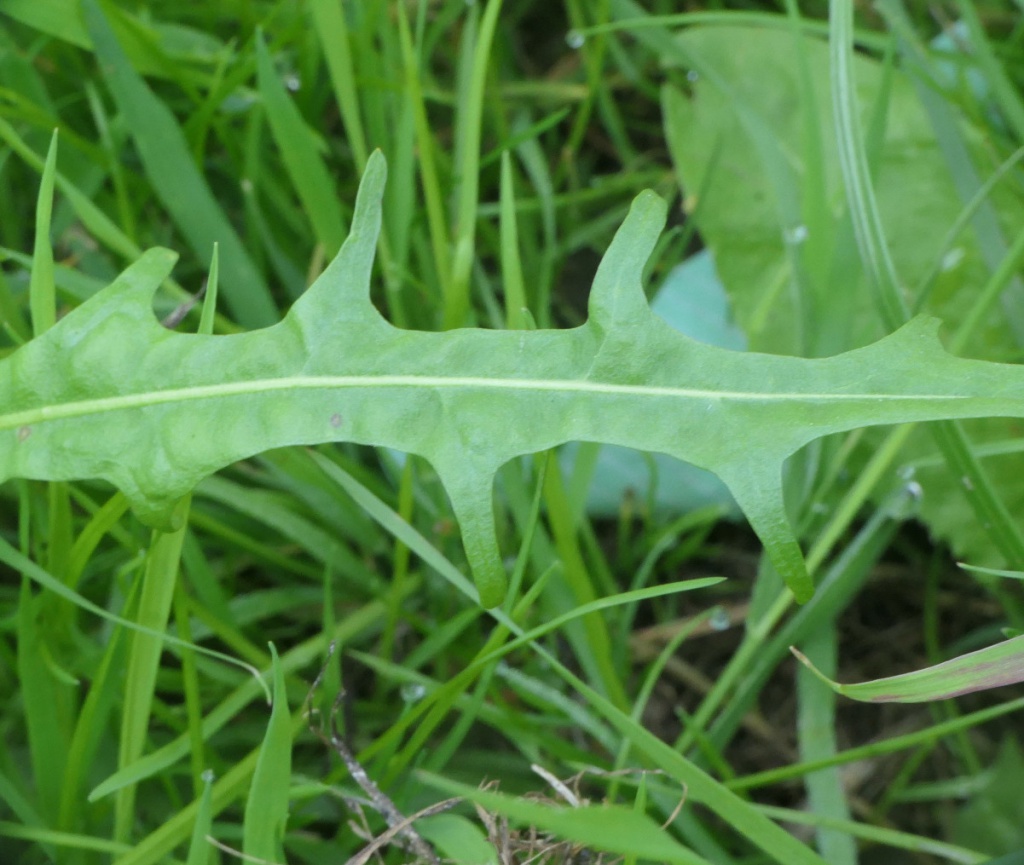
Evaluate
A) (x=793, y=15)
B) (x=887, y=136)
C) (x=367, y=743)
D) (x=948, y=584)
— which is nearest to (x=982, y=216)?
(x=887, y=136)

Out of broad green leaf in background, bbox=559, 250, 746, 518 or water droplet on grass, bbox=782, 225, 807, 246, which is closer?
water droplet on grass, bbox=782, 225, 807, 246

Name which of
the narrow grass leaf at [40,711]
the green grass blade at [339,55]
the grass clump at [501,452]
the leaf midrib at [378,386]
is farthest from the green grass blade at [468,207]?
the narrow grass leaf at [40,711]

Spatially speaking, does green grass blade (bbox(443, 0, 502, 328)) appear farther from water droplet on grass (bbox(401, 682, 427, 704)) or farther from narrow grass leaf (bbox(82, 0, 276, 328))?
water droplet on grass (bbox(401, 682, 427, 704))

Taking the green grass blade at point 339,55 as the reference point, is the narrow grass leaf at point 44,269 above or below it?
below

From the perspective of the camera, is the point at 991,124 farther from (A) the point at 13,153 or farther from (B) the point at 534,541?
(A) the point at 13,153

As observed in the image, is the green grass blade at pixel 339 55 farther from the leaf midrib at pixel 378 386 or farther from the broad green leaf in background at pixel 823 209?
the broad green leaf in background at pixel 823 209

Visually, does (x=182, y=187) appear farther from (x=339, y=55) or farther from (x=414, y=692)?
(x=414, y=692)

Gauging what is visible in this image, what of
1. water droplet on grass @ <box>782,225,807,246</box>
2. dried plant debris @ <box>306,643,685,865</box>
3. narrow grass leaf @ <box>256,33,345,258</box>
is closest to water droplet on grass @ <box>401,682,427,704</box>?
dried plant debris @ <box>306,643,685,865</box>
